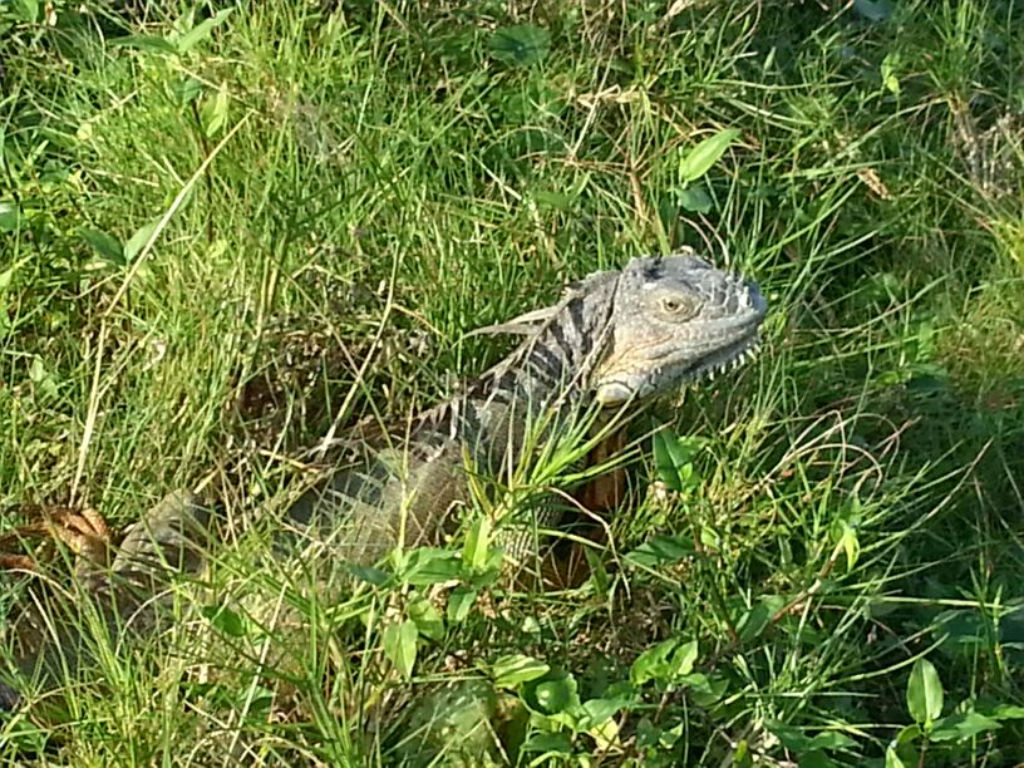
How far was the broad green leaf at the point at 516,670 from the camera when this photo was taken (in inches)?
97.7

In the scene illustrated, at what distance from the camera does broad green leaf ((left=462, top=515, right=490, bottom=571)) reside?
2428 millimetres

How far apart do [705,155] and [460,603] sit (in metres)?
1.38

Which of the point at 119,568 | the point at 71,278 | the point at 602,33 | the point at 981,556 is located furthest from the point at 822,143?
the point at 119,568

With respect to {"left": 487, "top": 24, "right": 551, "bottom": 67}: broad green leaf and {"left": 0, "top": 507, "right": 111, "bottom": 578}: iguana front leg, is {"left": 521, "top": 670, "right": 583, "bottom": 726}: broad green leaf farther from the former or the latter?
{"left": 487, "top": 24, "right": 551, "bottom": 67}: broad green leaf

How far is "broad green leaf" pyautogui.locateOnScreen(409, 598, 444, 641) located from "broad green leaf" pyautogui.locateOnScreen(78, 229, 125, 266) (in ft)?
3.42

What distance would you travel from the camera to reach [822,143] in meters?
3.93

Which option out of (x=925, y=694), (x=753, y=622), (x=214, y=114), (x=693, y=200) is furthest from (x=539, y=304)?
(x=925, y=694)

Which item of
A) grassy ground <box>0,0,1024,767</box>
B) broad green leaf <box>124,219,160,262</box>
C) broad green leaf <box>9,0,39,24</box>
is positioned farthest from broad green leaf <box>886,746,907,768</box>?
broad green leaf <box>9,0,39,24</box>

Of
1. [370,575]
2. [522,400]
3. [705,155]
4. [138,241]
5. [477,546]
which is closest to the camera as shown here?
[370,575]

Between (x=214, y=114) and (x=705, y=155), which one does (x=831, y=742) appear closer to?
(x=705, y=155)

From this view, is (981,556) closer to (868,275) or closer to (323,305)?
(868,275)

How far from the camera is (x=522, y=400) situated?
3.15 meters

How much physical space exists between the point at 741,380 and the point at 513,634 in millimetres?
853

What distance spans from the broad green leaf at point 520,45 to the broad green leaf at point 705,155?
605 millimetres
